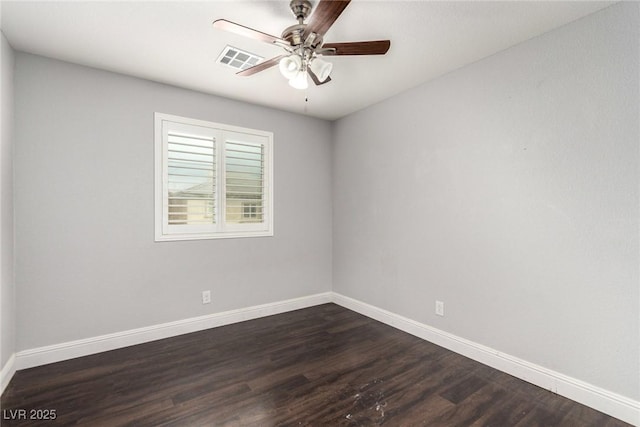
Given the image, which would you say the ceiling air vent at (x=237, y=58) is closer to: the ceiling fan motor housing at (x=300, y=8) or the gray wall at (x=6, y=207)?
the ceiling fan motor housing at (x=300, y=8)

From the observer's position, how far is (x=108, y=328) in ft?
8.98

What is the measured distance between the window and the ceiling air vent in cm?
85

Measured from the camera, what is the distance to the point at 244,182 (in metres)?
3.56

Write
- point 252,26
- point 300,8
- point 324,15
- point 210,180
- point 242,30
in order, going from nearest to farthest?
point 324,15, point 242,30, point 300,8, point 252,26, point 210,180

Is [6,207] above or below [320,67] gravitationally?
below

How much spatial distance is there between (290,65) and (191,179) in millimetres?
1869

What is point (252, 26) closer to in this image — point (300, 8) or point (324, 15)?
point (300, 8)

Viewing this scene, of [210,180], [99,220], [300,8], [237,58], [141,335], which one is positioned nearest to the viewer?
[300,8]

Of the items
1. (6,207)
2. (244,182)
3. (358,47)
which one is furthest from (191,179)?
(358,47)

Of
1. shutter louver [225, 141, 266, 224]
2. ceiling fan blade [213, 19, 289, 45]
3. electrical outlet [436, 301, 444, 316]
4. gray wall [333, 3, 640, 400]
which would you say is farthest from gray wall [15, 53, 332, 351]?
electrical outlet [436, 301, 444, 316]

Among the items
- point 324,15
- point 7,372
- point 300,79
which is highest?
point 324,15

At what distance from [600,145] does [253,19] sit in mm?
2439

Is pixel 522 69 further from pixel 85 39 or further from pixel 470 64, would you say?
pixel 85 39

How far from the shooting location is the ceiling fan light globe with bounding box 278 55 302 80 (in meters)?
1.85
